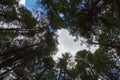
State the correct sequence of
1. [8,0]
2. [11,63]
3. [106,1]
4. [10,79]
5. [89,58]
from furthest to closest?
[89,58]
[10,79]
[11,63]
[8,0]
[106,1]

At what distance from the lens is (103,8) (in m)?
12.6

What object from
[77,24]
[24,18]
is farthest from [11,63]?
[77,24]

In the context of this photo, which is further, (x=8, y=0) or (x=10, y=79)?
(x=10, y=79)

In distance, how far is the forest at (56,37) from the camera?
41.9 ft

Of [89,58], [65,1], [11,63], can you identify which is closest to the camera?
[65,1]

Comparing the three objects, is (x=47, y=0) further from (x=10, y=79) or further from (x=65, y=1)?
(x=10, y=79)

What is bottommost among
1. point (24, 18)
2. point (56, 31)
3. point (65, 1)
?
point (56, 31)

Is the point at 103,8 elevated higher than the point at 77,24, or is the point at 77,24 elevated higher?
the point at 103,8

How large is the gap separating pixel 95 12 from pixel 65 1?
1.92 metres

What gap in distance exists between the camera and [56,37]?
54.1ft

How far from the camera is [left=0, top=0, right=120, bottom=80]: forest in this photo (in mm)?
12766

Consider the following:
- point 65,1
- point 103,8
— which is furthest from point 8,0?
point 103,8

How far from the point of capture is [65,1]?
519 inches

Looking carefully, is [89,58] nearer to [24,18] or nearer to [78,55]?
[78,55]
